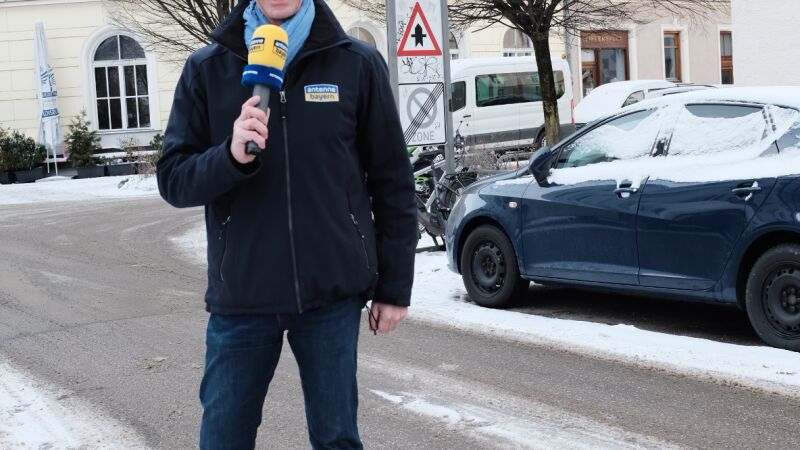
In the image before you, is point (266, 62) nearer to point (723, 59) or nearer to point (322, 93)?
point (322, 93)

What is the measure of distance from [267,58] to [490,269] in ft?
19.5

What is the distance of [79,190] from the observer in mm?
25859

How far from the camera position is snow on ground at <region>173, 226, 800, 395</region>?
607cm

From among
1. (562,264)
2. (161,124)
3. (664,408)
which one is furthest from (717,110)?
(161,124)

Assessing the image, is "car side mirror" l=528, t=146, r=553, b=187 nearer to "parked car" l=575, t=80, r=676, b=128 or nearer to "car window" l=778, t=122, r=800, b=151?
"car window" l=778, t=122, r=800, b=151

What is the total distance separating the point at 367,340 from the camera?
295 inches

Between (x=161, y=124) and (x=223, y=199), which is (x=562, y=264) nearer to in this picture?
(x=223, y=199)

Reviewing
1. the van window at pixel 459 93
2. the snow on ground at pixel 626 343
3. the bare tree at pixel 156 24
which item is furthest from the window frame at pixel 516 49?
the snow on ground at pixel 626 343

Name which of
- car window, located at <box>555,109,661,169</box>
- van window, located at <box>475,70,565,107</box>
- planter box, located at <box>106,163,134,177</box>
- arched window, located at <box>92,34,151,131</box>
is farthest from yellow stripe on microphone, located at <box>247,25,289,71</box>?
arched window, located at <box>92,34,151,131</box>

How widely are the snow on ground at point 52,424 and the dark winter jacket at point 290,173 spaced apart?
2.51 metres

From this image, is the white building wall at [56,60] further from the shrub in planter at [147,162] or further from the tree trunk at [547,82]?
the tree trunk at [547,82]

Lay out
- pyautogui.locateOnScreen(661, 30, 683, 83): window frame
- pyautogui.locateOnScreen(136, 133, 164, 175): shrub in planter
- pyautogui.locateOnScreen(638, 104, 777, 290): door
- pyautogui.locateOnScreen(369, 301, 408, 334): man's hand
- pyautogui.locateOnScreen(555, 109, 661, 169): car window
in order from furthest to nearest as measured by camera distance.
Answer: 1. pyautogui.locateOnScreen(661, 30, 683, 83): window frame
2. pyautogui.locateOnScreen(136, 133, 164, 175): shrub in planter
3. pyautogui.locateOnScreen(555, 109, 661, 169): car window
4. pyautogui.locateOnScreen(638, 104, 777, 290): door
5. pyautogui.locateOnScreen(369, 301, 408, 334): man's hand

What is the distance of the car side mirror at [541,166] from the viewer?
7930 mm

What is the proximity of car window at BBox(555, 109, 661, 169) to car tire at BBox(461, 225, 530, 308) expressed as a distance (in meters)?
0.81
